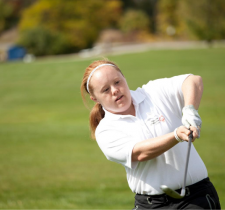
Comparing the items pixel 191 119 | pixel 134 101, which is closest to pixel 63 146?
pixel 134 101

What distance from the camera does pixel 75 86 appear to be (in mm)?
24922

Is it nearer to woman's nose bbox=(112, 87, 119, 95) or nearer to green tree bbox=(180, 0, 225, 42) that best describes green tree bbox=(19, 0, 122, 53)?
green tree bbox=(180, 0, 225, 42)

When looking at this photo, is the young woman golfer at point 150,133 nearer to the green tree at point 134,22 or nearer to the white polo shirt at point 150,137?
the white polo shirt at point 150,137

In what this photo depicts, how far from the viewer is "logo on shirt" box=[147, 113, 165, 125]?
277 centimetres

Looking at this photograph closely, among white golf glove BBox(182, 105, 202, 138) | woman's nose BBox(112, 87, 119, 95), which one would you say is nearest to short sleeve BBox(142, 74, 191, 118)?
woman's nose BBox(112, 87, 119, 95)

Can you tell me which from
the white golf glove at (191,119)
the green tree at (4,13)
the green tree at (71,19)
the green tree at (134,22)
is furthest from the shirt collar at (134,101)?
the green tree at (4,13)

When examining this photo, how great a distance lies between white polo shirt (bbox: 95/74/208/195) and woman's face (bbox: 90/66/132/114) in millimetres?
71

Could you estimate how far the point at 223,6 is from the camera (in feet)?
140

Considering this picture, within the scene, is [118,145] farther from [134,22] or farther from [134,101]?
[134,22]

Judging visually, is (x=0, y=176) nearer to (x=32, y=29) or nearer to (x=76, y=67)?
(x=76, y=67)

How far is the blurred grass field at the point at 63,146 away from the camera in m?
6.86

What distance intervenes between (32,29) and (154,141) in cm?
4763

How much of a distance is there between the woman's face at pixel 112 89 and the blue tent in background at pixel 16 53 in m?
46.7

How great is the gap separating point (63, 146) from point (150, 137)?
347 inches
